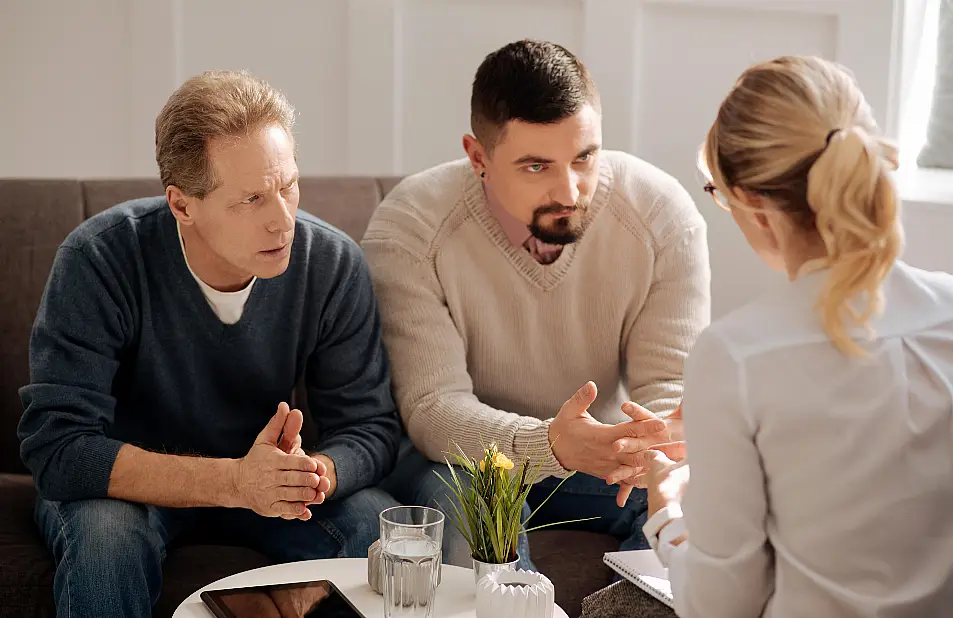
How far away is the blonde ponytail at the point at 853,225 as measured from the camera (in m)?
1.17

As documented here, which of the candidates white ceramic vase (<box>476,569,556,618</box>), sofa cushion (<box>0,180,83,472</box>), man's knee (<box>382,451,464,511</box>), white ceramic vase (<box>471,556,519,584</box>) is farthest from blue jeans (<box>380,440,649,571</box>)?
sofa cushion (<box>0,180,83,472</box>)

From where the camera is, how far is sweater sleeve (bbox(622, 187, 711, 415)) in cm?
230

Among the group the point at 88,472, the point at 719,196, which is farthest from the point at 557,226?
the point at 88,472

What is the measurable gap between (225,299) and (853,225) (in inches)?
51.5

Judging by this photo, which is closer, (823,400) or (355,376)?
(823,400)

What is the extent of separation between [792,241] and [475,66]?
6.39 ft

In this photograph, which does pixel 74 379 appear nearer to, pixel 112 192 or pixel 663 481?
pixel 112 192

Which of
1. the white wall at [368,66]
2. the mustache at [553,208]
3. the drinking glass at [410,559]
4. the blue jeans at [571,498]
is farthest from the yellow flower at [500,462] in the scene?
the white wall at [368,66]

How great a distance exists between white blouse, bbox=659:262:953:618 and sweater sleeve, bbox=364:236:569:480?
87cm

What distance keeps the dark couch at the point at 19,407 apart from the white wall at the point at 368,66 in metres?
0.49

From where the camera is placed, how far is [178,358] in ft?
7.00

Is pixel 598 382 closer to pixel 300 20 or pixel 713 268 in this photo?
pixel 713 268

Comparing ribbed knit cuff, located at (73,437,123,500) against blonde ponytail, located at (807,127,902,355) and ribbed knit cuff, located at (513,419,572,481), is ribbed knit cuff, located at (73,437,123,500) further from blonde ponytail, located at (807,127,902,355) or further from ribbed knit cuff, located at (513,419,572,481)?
blonde ponytail, located at (807,127,902,355)

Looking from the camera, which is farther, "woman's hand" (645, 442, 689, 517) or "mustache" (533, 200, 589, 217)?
"mustache" (533, 200, 589, 217)
